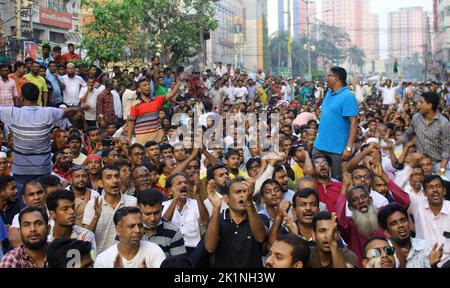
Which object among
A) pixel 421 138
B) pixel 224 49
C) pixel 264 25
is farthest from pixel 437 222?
pixel 264 25

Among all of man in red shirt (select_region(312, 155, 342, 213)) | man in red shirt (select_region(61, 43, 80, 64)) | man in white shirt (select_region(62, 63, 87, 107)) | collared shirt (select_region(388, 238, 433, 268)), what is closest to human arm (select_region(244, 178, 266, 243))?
collared shirt (select_region(388, 238, 433, 268))

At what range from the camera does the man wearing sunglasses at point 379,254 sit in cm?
502

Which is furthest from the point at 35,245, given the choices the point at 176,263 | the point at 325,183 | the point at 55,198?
the point at 325,183

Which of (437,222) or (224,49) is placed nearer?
(437,222)

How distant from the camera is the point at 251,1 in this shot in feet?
283

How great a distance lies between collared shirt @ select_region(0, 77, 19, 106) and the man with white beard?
6.47 m

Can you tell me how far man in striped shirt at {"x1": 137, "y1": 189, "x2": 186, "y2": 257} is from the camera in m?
5.72

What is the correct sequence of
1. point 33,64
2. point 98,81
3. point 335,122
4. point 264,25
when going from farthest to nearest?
1. point 264,25
2. point 98,81
3. point 33,64
4. point 335,122

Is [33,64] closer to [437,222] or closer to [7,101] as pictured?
[7,101]

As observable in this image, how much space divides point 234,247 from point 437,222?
2078 millimetres

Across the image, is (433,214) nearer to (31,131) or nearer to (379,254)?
(379,254)

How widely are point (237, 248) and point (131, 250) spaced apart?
75 centimetres

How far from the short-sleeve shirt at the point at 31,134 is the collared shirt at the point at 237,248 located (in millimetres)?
2663

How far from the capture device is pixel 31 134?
289 inches
